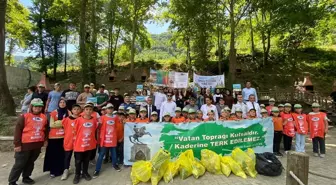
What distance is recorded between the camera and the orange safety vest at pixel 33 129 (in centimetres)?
530

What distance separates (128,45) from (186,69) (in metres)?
8.06

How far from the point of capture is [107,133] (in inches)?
240

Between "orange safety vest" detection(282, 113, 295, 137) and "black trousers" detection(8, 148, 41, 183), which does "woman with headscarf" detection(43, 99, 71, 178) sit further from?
"orange safety vest" detection(282, 113, 295, 137)

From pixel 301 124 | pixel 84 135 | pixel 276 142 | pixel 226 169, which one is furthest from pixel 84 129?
pixel 301 124

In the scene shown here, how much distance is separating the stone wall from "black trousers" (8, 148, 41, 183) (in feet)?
70.7

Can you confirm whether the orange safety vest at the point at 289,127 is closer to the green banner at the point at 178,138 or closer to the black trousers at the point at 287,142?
the black trousers at the point at 287,142

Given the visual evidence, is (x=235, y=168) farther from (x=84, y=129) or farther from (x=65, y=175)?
(x=65, y=175)

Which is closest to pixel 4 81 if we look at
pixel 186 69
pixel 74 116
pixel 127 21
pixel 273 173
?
pixel 74 116

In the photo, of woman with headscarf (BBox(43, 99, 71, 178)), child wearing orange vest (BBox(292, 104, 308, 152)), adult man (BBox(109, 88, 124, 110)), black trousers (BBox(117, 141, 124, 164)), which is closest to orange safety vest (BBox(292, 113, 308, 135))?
child wearing orange vest (BBox(292, 104, 308, 152))

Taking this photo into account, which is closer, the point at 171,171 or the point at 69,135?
the point at 171,171

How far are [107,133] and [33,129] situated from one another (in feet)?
5.22

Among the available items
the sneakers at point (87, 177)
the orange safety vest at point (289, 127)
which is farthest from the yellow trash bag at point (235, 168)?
the sneakers at point (87, 177)

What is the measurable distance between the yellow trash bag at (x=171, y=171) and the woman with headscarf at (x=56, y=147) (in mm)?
2564

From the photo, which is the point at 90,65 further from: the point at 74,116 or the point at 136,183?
the point at 136,183
